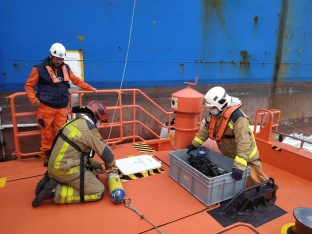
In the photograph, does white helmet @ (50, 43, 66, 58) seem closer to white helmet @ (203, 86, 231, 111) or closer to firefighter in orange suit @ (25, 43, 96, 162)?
firefighter in orange suit @ (25, 43, 96, 162)

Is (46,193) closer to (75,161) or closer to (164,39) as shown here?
(75,161)

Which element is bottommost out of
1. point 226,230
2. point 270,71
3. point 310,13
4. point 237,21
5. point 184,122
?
point 226,230

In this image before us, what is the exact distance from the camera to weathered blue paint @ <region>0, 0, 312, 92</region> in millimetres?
5105

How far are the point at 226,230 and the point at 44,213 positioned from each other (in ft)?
6.66

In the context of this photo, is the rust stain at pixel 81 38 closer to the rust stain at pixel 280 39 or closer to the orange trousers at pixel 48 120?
the orange trousers at pixel 48 120

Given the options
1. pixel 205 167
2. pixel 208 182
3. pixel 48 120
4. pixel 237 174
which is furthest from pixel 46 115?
pixel 237 174

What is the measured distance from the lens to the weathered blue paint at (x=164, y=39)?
5105mm

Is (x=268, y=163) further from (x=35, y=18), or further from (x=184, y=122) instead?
(x=35, y=18)

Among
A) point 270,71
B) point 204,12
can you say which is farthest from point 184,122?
point 270,71

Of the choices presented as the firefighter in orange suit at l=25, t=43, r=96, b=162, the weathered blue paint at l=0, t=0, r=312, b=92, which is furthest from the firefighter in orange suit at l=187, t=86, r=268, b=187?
the weathered blue paint at l=0, t=0, r=312, b=92

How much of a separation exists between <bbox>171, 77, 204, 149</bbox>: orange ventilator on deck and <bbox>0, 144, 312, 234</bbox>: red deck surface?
0.91 metres

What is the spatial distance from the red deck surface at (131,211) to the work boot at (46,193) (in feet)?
0.31

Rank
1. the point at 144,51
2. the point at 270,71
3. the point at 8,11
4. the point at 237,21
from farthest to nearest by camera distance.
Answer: the point at 270,71
the point at 237,21
the point at 144,51
the point at 8,11

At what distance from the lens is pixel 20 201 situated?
9.26 feet
